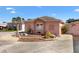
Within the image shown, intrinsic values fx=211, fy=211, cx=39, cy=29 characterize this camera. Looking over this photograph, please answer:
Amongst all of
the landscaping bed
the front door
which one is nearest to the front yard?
the landscaping bed

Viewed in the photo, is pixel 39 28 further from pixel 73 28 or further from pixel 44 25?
pixel 73 28

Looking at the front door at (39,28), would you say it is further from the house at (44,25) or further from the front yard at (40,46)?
the front yard at (40,46)

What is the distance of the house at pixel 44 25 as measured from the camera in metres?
2.81

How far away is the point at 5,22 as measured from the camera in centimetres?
281

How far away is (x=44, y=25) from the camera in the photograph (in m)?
2.85

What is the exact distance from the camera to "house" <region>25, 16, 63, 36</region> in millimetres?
2814

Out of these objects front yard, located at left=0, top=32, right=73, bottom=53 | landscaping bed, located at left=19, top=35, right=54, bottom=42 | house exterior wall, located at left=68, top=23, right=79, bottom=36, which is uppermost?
house exterior wall, located at left=68, top=23, right=79, bottom=36

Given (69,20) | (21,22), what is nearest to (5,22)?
(21,22)

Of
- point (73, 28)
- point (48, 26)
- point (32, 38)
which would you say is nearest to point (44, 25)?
point (48, 26)

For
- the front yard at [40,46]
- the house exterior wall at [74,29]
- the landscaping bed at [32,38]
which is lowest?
the front yard at [40,46]

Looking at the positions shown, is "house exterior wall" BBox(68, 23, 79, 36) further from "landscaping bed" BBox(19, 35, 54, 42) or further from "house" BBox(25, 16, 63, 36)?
"landscaping bed" BBox(19, 35, 54, 42)

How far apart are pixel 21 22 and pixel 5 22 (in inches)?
8.3

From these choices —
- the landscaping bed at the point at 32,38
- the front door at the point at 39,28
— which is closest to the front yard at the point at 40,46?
the landscaping bed at the point at 32,38
